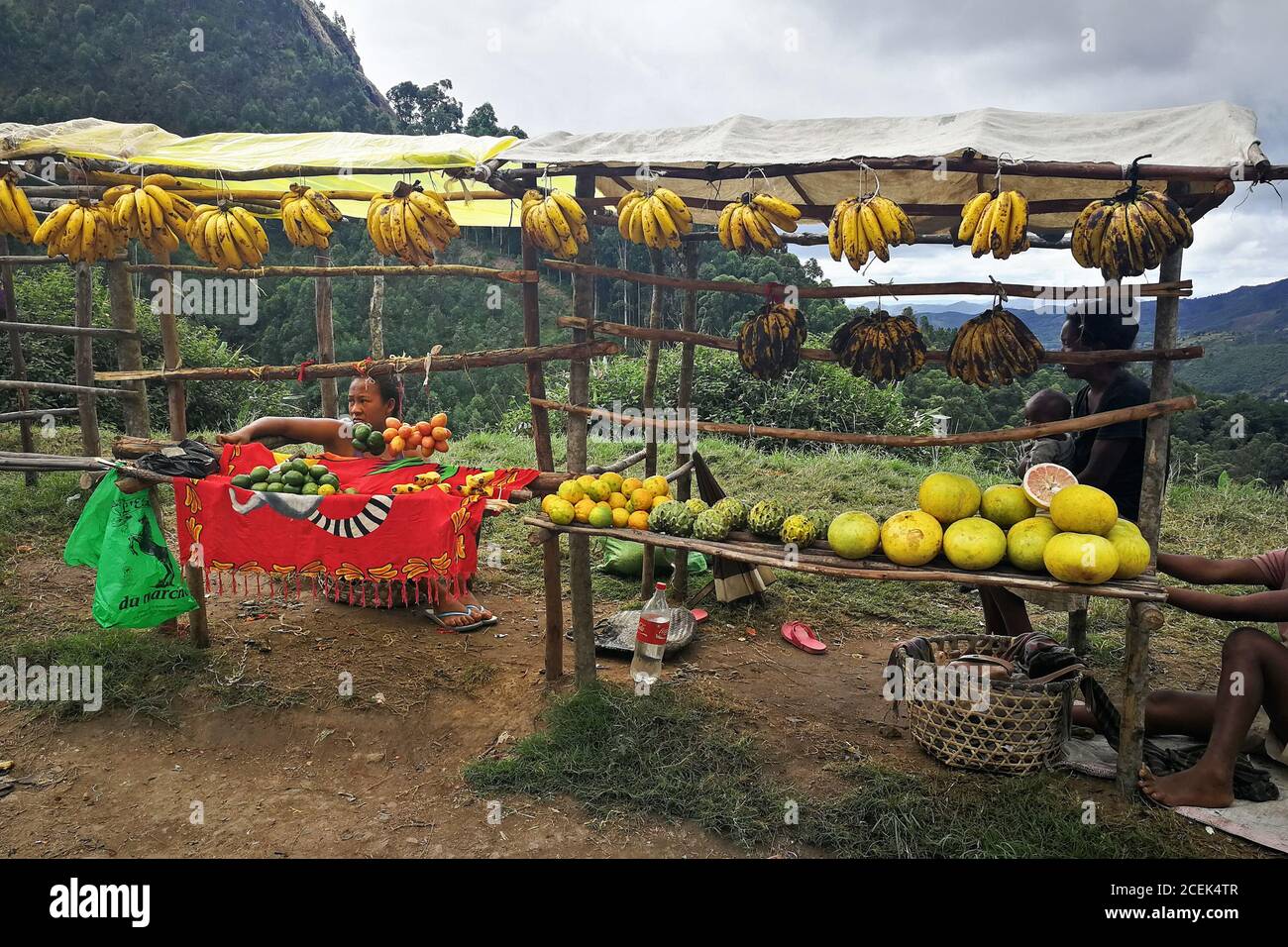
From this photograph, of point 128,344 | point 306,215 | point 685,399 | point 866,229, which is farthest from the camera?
point 685,399

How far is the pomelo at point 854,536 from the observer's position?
3.52 metres

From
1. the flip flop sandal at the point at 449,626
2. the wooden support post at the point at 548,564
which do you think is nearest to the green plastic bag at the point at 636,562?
the flip flop sandal at the point at 449,626

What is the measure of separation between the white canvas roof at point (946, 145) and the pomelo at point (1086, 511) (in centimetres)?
134

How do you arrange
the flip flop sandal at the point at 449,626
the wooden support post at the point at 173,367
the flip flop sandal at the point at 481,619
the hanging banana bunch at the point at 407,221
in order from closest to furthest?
the hanging banana bunch at the point at 407,221
the wooden support post at the point at 173,367
the flip flop sandal at the point at 449,626
the flip flop sandal at the point at 481,619

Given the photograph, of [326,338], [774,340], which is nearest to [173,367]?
[326,338]

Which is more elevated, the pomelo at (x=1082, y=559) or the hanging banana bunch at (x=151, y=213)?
the hanging banana bunch at (x=151, y=213)

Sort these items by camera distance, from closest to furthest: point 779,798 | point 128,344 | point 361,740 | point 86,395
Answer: point 779,798 → point 361,740 → point 128,344 → point 86,395

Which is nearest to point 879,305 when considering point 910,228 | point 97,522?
point 910,228

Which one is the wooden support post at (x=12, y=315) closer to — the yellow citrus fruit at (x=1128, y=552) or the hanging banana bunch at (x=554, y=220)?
the hanging banana bunch at (x=554, y=220)

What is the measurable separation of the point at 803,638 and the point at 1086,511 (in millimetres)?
2651

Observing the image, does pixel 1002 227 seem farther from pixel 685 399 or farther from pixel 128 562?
pixel 128 562

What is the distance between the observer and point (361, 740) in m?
4.34

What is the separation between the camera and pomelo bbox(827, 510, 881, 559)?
3.52m

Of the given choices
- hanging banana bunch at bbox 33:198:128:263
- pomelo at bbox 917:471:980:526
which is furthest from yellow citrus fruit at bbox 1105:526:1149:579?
hanging banana bunch at bbox 33:198:128:263
